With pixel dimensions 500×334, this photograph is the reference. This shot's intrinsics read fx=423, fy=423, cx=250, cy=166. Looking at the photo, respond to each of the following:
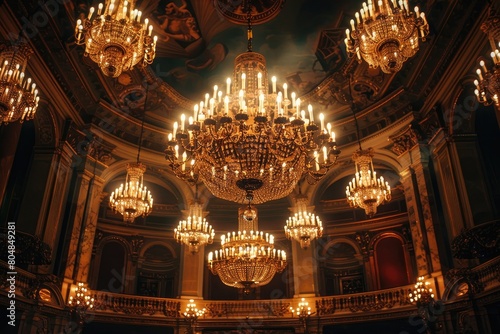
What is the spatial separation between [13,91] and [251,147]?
397cm

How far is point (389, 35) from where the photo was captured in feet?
23.3

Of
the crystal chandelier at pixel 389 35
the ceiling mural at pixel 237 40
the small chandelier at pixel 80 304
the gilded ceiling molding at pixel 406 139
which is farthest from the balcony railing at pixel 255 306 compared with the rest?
the crystal chandelier at pixel 389 35

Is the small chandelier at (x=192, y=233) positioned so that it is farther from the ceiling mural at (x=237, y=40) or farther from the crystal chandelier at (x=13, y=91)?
the crystal chandelier at (x=13, y=91)

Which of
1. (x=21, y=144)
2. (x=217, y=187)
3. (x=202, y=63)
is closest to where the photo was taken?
(x=217, y=187)

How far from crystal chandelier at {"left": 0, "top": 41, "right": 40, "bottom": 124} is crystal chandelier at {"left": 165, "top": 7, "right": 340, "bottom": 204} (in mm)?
2689

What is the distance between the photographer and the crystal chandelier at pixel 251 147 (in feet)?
25.5

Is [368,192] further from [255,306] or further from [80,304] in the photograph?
[80,304]

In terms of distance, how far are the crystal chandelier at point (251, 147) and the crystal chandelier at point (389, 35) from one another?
5.39 ft

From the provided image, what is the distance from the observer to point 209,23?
530 inches

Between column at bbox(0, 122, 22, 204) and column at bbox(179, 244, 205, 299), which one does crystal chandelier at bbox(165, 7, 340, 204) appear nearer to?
column at bbox(0, 122, 22, 204)

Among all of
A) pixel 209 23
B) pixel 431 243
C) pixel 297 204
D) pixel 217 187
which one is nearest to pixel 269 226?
pixel 297 204

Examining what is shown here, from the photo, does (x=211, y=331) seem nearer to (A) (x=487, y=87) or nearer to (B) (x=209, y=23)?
(B) (x=209, y=23)

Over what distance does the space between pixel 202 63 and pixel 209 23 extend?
5.87 ft

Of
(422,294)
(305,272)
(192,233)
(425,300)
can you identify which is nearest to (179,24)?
(192,233)
